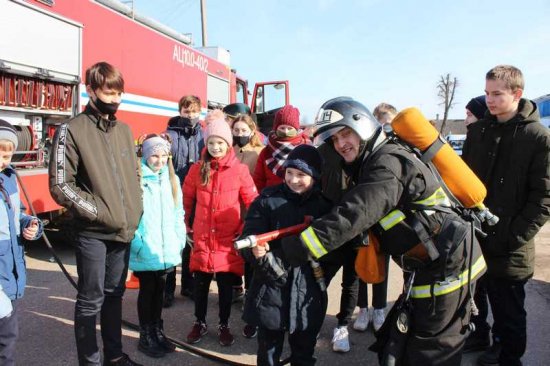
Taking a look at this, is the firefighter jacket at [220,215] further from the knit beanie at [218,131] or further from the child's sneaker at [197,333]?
the child's sneaker at [197,333]

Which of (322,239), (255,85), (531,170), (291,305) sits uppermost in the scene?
(255,85)

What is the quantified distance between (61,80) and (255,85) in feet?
18.7

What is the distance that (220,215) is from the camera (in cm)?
344

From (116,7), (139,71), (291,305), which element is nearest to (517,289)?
(291,305)

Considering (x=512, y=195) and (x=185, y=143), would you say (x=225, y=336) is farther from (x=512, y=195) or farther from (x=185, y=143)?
(x=512, y=195)

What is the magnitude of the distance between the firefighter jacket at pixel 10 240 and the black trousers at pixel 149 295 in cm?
88

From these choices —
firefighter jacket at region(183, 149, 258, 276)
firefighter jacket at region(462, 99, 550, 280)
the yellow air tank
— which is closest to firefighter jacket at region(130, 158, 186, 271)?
firefighter jacket at region(183, 149, 258, 276)

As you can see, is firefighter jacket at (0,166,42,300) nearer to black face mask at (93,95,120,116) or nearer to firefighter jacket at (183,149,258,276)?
black face mask at (93,95,120,116)

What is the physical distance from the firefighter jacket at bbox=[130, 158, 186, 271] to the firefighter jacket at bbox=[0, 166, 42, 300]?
2.55 ft

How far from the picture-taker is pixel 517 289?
114 inches

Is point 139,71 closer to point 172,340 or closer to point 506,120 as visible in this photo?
point 172,340

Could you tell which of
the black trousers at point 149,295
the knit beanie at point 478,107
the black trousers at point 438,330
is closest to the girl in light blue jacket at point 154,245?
the black trousers at point 149,295

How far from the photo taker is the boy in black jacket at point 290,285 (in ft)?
8.21

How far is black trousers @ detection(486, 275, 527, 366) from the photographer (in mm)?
2865
